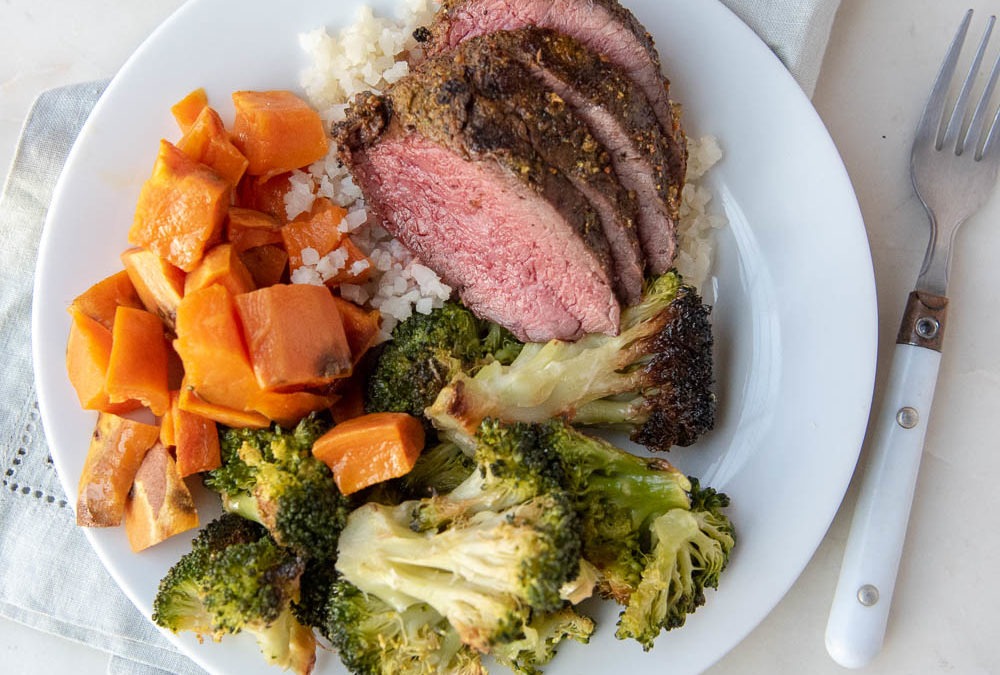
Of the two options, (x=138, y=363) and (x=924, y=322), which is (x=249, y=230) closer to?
(x=138, y=363)

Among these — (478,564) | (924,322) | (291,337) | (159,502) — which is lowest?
(159,502)

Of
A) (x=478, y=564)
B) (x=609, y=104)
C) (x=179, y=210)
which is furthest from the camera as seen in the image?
(x=179, y=210)

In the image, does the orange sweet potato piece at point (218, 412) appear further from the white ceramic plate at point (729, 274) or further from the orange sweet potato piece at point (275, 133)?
the orange sweet potato piece at point (275, 133)

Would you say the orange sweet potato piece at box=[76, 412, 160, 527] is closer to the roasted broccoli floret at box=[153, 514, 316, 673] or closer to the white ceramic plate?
the white ceramic plate

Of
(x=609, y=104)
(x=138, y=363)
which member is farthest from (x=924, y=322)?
(x=138, y=363)

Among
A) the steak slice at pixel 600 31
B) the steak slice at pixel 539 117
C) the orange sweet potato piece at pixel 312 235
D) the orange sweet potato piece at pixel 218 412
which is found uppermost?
the steak slice at pixel 600 31

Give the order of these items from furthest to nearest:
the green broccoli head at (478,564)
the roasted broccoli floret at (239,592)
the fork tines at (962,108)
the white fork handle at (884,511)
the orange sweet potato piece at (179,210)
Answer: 1. the fork tines at (962,108)
2. the white fork handle at (884,511)
3. the orange sweet potato piece at (179,210)
4. the roasted broccoli floret at (239,592)
5. the green broccoli head at (478,564)

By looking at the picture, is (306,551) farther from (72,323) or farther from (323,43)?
(323,43)

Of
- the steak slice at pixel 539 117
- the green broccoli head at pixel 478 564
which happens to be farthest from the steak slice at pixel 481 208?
the green broccoli head at pixel 478 564
